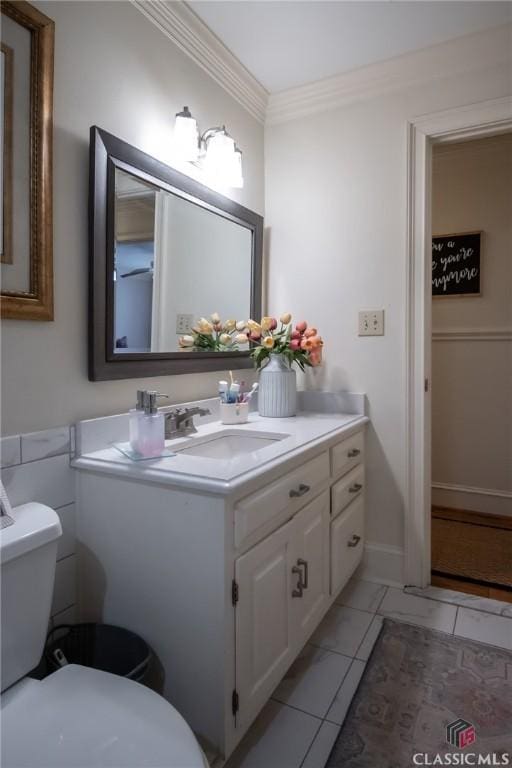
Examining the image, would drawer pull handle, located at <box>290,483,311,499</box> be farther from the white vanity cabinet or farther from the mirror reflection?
the mirror reflection

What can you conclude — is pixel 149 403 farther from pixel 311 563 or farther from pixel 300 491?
pixel 311 563

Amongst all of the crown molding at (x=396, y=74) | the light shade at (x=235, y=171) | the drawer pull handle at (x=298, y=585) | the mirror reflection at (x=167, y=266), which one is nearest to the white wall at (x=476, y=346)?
the crown molding at (x=396, y=74)

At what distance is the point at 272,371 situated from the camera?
6.29ft

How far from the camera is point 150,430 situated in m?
1.24

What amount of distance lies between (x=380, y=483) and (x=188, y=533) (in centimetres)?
119

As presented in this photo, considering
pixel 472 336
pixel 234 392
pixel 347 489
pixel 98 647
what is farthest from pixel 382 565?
pixel 472 336

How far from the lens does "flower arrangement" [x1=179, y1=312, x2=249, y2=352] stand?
1.74 meters

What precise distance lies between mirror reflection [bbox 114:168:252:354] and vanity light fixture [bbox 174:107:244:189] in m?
0.15

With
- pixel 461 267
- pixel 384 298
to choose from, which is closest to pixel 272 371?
pixel 384 298

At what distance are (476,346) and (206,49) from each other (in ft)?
7.24

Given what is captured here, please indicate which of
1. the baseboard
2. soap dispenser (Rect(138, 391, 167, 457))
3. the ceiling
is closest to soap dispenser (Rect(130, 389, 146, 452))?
soap dispenser (Rect(138, 391, 167, 457))

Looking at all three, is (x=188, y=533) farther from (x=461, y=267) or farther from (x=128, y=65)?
(x=461, y=267)

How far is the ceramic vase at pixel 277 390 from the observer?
1.90m

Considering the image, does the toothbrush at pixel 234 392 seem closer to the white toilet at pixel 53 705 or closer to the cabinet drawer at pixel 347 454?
the cabinet drawer at pixel 347 454
